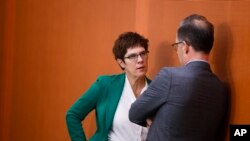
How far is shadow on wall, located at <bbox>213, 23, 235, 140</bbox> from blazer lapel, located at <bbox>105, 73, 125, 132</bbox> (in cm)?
52

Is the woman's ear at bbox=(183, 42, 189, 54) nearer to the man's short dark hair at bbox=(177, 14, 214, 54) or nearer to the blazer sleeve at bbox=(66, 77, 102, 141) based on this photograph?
the man's short dark hair at bbox=(177, 14, 214, 54)

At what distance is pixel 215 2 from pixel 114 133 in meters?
0.84

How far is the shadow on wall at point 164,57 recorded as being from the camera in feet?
7.22

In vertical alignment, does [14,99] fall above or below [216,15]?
below

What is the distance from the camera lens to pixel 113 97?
6.95ft

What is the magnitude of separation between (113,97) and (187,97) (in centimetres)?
61

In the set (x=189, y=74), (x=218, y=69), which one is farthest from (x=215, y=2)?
(x=189, y=74)

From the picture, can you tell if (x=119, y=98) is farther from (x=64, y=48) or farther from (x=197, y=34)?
(x=64, y=48)

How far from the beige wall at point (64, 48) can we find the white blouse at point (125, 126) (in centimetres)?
29

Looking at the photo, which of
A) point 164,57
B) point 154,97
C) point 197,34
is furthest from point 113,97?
point 197,34

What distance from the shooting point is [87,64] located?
263 centimetres

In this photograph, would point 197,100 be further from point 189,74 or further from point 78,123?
point 78,123

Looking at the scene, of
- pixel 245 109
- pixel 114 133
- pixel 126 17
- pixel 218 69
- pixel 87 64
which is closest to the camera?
pixel 245 109

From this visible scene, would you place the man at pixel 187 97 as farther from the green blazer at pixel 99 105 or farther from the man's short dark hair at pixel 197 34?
the green blazer at pixel 99 105
